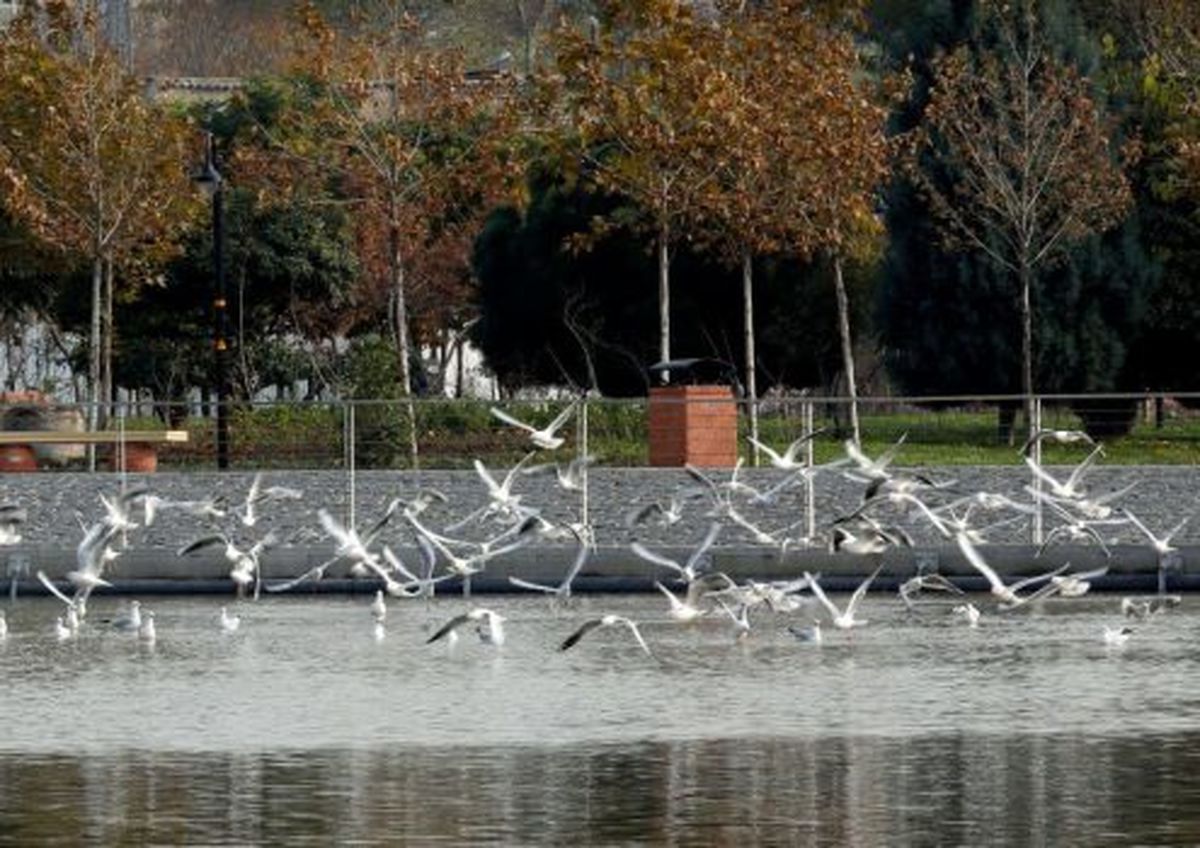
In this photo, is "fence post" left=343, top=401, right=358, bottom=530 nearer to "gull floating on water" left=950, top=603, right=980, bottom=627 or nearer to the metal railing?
the metal railing

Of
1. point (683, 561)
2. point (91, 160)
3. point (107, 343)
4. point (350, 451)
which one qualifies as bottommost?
point (683, 561)

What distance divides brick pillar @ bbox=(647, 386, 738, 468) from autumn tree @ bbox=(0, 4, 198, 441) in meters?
18.5

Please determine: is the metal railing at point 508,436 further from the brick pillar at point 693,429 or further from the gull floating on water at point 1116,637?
the gull floating on water at point 1116,637

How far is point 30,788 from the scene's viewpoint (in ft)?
54.8

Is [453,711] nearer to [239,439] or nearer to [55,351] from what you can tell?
[239,439]

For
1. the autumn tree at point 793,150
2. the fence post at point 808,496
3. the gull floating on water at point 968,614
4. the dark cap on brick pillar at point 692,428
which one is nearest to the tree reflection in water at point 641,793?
the gull floating on water at point 968,614

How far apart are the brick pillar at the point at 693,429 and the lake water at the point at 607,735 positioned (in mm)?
11626

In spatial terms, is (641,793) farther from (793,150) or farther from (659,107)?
(659,107)

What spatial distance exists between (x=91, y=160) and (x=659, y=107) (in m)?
9.63

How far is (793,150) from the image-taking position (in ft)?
184

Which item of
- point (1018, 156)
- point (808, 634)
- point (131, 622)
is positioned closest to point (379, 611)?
point (131, 622)

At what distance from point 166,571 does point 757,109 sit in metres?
22.7

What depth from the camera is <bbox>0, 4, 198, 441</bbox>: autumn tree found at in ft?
194

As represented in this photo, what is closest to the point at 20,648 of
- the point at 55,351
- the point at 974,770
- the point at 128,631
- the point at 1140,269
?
the point at 128,631
